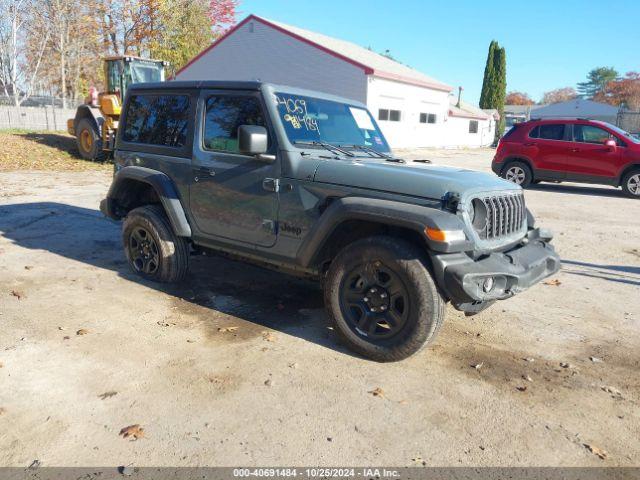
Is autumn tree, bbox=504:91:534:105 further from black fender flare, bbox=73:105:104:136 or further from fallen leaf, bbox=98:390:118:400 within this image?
fallen leaf, bbox=98:390:118:400

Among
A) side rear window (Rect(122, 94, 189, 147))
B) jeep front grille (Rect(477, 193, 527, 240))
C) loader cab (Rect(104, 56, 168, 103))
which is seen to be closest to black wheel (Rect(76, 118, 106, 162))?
loader cab (Rect(104, 56, 168, 103))

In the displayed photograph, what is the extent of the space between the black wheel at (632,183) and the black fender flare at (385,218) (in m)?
11.1

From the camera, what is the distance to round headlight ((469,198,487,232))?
3674mm

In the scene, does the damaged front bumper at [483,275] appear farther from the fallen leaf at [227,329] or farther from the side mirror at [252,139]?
the fallen leaf at [227,329]

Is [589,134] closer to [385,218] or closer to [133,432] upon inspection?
[385,218]

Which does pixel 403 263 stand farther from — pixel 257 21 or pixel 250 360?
pixel 257 21

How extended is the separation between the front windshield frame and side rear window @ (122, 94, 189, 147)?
1.11m

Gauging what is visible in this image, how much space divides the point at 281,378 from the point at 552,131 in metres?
11.9

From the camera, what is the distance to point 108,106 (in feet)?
48.9

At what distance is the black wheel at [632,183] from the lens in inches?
482

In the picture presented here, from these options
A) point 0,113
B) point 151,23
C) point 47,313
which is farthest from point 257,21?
point 47,313

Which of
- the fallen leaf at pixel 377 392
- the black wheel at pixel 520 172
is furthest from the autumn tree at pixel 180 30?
the fallen leaf at pixel 377 392

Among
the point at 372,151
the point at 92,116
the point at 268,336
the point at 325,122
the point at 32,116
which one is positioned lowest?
the point at 268,336

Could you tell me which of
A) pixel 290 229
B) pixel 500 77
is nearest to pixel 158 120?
pixel 290 229
